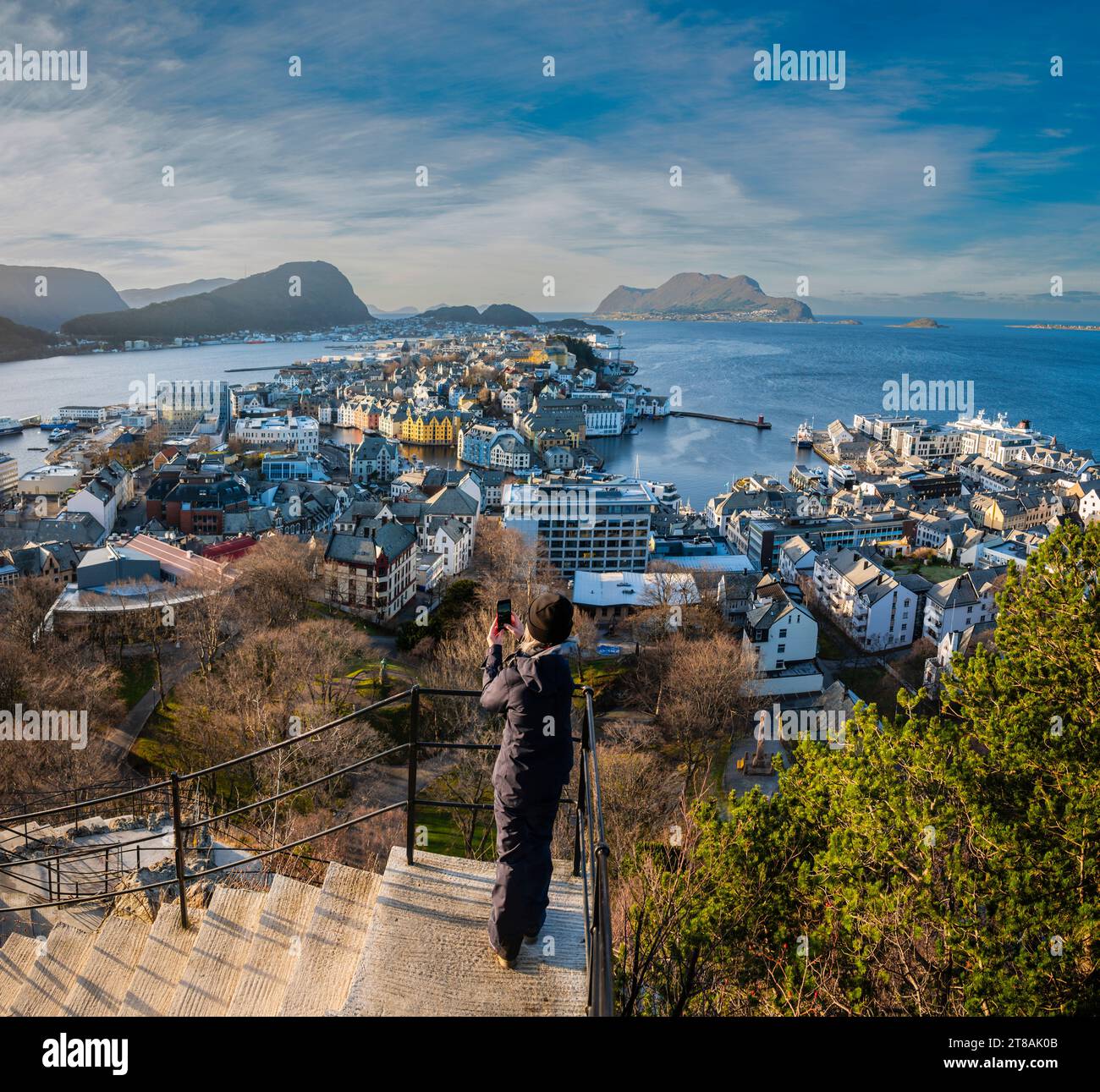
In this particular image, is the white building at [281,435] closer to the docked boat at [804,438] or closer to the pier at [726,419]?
the pier at [726,419]

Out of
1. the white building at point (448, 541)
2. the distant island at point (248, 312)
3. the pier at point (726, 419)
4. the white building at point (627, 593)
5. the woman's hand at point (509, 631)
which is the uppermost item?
the distant island at point (248, 312)

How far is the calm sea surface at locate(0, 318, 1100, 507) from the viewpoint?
40938mm

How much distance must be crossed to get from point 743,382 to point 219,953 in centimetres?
6801

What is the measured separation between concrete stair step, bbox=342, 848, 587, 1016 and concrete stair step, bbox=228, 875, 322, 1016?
0.91ft

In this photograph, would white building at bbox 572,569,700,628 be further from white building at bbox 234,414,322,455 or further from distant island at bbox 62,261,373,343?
distant island at bbox 62,261,373,343

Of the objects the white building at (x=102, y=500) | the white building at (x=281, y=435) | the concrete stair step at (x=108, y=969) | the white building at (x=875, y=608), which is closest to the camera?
the concrete stair step at (x=108, y=969)

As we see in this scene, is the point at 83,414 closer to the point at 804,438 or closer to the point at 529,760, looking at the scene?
the point at 804,438

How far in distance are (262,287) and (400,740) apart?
142 metres

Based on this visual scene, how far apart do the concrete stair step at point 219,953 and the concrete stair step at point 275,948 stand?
0.04 metres

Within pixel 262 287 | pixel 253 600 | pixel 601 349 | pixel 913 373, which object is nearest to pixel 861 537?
pixel 253 600

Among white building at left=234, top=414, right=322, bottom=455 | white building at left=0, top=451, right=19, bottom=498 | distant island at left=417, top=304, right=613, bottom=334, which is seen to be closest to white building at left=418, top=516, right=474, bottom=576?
white building at left=0, top=451, right=19, bottom=498

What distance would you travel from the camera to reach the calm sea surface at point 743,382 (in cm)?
4094

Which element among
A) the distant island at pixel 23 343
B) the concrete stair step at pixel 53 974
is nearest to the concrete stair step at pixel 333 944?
the concrete stair step at pixel 53 974
